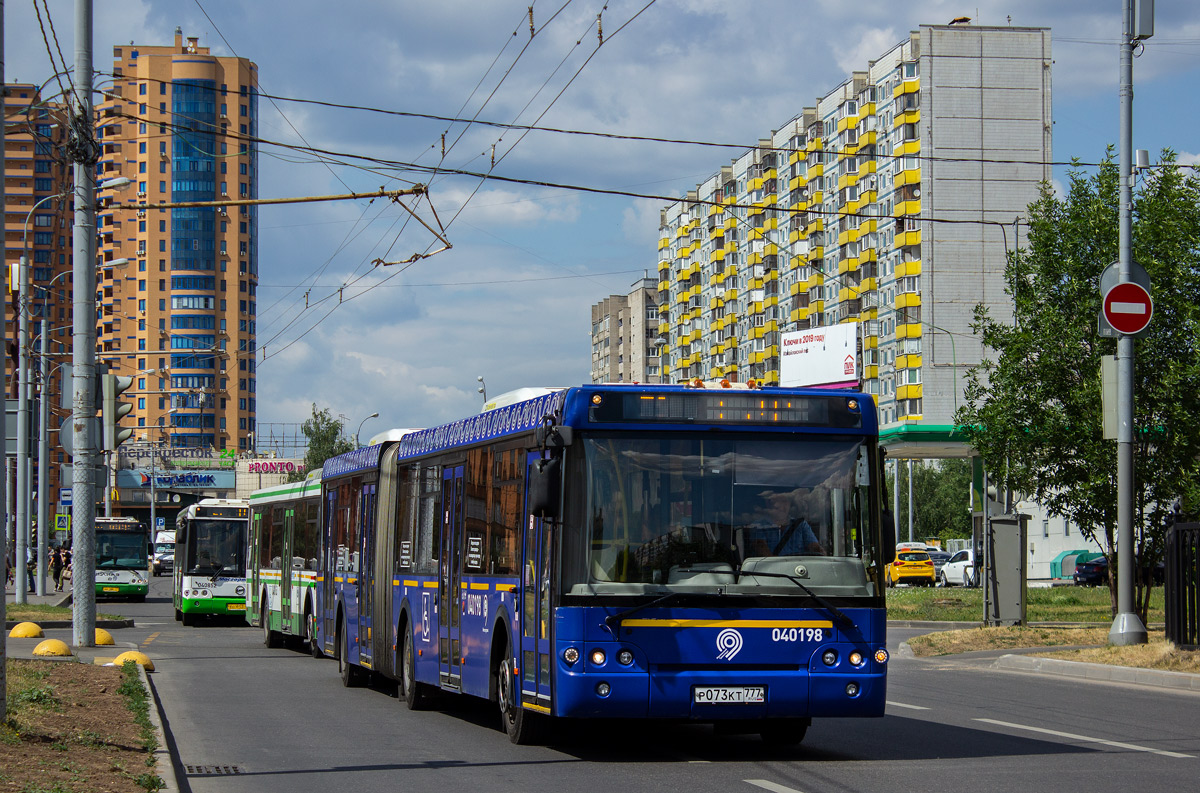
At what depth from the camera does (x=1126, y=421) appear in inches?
829

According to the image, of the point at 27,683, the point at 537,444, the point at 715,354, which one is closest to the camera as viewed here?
the point at 537,444

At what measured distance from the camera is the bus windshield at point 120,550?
48.3 m

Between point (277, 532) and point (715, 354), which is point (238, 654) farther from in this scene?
point (715, 354)

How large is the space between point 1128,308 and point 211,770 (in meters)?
14.5

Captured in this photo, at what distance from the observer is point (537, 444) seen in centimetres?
1188

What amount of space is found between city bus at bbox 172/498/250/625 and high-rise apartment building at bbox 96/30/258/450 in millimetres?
109208

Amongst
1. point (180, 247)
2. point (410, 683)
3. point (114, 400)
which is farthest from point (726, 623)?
point (180, 247)

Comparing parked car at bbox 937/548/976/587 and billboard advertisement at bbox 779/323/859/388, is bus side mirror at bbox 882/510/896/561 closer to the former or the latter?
parked car at bbox 937/548/976/587

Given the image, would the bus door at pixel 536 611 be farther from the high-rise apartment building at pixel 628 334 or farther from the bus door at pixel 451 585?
the high-rise apartment building at pixel 628 334

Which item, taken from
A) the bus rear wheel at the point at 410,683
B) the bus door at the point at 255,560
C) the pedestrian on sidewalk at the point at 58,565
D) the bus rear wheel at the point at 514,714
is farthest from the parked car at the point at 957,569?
the bus rear wheel at the point at 514,714

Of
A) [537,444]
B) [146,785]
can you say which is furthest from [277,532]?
[146,785]

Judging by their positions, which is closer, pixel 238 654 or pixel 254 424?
pixel 238 654

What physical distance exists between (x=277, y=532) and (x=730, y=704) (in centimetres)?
1841

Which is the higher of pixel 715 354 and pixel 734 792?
pixel 715 354
